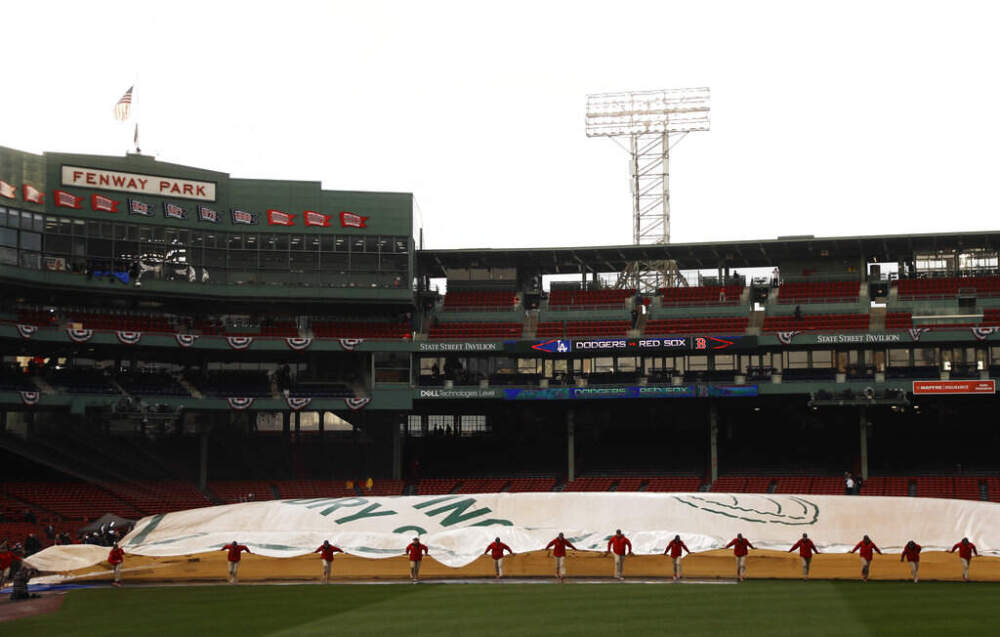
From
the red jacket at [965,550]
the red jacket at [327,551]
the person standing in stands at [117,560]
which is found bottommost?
the person standing in stands at [117,560]

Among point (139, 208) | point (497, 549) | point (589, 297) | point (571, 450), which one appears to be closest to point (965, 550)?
point (497, 549)

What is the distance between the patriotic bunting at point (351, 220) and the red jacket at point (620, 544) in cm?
3408

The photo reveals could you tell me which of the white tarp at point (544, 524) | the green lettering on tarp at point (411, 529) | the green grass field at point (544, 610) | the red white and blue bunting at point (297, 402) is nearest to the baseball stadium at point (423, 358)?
the red white and blue bunting at point (297, 402)

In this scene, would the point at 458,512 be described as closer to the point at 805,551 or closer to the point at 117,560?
the point at 117,560

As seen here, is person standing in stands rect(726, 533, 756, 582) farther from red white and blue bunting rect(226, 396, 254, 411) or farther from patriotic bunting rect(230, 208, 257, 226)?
patriotic bunting rect(230, 208, 257, 226)

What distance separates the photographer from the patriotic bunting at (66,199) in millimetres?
56000

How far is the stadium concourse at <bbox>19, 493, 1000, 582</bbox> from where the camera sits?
31.0 meters

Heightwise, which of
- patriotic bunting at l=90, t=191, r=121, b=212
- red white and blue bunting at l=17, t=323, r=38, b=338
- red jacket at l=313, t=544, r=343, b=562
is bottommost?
red jacket at l=313, t=544, r=343, b=562

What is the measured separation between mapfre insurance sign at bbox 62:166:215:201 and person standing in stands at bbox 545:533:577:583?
36.0 metres

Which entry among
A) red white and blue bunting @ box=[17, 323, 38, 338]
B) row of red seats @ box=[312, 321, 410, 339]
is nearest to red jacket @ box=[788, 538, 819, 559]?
row of red seats @ box=[312, 321, 410, 339]

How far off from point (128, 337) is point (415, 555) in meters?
30.7

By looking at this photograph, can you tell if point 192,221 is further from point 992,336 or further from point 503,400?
point 992,336

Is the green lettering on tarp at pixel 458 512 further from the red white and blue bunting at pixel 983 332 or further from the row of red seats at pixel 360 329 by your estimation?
the red white and blue bunting at pixel 983 332

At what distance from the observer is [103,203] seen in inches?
2243
